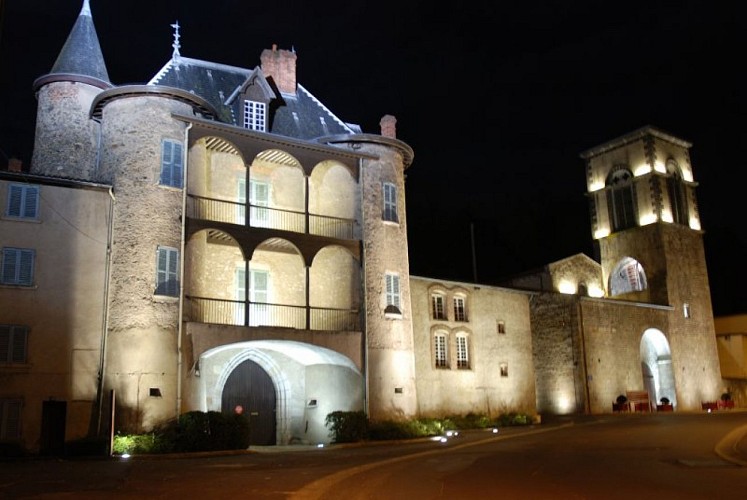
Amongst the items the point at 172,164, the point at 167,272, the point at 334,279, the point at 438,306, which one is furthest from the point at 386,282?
the point at 172,164

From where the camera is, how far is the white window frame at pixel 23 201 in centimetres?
2283

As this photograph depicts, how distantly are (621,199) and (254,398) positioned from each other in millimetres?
34712

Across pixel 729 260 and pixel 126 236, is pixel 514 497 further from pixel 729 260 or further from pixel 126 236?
pixel 729 260

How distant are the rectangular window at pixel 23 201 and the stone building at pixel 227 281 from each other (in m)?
0.04

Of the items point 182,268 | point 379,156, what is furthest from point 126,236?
point 379,156

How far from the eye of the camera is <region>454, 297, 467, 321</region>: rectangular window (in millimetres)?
33963

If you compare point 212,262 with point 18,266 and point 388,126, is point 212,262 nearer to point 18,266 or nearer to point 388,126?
point 18,266

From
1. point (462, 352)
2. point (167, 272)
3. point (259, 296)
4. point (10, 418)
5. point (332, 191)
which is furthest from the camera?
point (462, 352)

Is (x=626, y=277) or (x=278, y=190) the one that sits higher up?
(x=278, y=190)

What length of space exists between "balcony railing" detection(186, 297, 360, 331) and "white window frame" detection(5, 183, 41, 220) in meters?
5.79

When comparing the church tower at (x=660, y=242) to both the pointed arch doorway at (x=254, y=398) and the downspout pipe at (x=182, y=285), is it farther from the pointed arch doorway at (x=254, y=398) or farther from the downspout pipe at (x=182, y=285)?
the downspout pipe at (x=182, y=285)

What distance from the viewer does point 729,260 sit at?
72.3 meters

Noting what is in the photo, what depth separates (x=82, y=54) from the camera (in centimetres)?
2841

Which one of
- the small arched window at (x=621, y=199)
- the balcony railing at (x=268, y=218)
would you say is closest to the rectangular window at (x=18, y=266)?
the balcony railing at (x=268, y=218)
